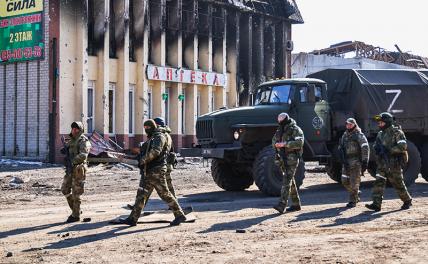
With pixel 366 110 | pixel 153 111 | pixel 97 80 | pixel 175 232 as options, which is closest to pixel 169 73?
pixel 153 111

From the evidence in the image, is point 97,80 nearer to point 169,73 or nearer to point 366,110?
point 169,73

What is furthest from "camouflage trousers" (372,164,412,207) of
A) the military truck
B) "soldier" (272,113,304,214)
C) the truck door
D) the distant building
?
the distant building

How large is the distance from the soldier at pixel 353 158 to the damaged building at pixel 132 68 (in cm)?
1231

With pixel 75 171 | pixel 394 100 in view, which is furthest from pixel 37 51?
pixel 75 171

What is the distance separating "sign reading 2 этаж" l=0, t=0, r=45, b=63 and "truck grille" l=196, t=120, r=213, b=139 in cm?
946

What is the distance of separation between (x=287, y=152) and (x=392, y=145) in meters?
1.98

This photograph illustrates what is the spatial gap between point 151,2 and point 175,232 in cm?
1778

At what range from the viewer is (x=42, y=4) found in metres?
23.1

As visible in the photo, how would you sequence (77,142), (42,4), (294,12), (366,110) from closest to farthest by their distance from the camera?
(77,142) → (366,110) → (42,4) → (294,12)

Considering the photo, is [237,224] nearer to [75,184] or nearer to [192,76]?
[75,184]

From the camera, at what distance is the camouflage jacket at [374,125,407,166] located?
12.5 m

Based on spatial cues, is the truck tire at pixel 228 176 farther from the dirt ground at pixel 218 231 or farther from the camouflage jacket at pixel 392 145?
the camouflage jacket at pixel 392 145

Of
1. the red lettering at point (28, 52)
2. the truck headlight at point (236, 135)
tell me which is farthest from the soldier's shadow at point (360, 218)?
the red lettering at point (28, 52)

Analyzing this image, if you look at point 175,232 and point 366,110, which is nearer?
point 175,232
